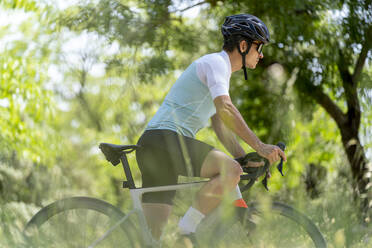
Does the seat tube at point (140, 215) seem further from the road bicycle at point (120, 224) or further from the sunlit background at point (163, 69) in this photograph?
the sunlit background at point (163, 69)

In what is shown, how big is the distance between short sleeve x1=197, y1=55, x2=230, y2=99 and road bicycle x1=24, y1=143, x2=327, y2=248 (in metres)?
0.49

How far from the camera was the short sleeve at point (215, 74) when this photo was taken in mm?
2465

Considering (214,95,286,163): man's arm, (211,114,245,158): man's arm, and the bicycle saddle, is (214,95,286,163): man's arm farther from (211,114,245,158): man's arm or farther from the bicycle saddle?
the bicycle saddle

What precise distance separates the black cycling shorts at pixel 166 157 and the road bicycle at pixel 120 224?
8 cm

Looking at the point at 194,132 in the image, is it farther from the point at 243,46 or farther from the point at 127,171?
the point at 243,46

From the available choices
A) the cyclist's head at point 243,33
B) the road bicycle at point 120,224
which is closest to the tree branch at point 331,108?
the cyclist's head at point 243,33

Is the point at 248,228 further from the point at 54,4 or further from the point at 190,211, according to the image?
the point at 54,4

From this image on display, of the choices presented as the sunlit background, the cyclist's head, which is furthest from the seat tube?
the sunlit background

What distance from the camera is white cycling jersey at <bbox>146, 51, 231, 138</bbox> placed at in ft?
8.45

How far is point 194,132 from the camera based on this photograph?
2693 millimetres

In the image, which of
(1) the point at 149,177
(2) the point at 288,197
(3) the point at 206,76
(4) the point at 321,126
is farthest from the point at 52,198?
(4) the point at 321,126

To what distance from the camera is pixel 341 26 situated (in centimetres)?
538

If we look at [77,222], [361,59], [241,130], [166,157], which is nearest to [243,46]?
[241,130]

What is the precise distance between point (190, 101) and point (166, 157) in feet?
1.18
